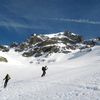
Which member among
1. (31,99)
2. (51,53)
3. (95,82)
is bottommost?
(31,99)

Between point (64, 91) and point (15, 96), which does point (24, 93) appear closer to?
point (15, 96)

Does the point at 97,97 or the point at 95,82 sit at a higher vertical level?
the point at 95,82

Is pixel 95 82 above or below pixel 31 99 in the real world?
above

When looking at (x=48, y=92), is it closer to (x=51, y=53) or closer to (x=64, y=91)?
(x=64, y=91)

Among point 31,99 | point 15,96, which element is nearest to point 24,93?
point 15,96

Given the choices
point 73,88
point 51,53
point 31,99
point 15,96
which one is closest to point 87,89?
point 73,88

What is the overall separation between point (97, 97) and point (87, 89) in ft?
12.1

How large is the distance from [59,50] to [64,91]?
16742 centimetres

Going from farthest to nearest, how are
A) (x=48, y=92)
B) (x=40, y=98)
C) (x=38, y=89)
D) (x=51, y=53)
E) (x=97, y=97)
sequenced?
(x=51, y=53) → (x=38, y=89) → (x=48, y=92) → (x=40, y=98) → (x=97, y=97)

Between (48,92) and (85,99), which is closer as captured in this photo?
(85,99)

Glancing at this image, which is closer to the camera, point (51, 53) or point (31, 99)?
point (31, 99)

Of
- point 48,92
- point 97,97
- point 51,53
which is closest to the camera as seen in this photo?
point 97,97

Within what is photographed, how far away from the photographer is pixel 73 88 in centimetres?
2828

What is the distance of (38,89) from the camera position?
30.7 m
